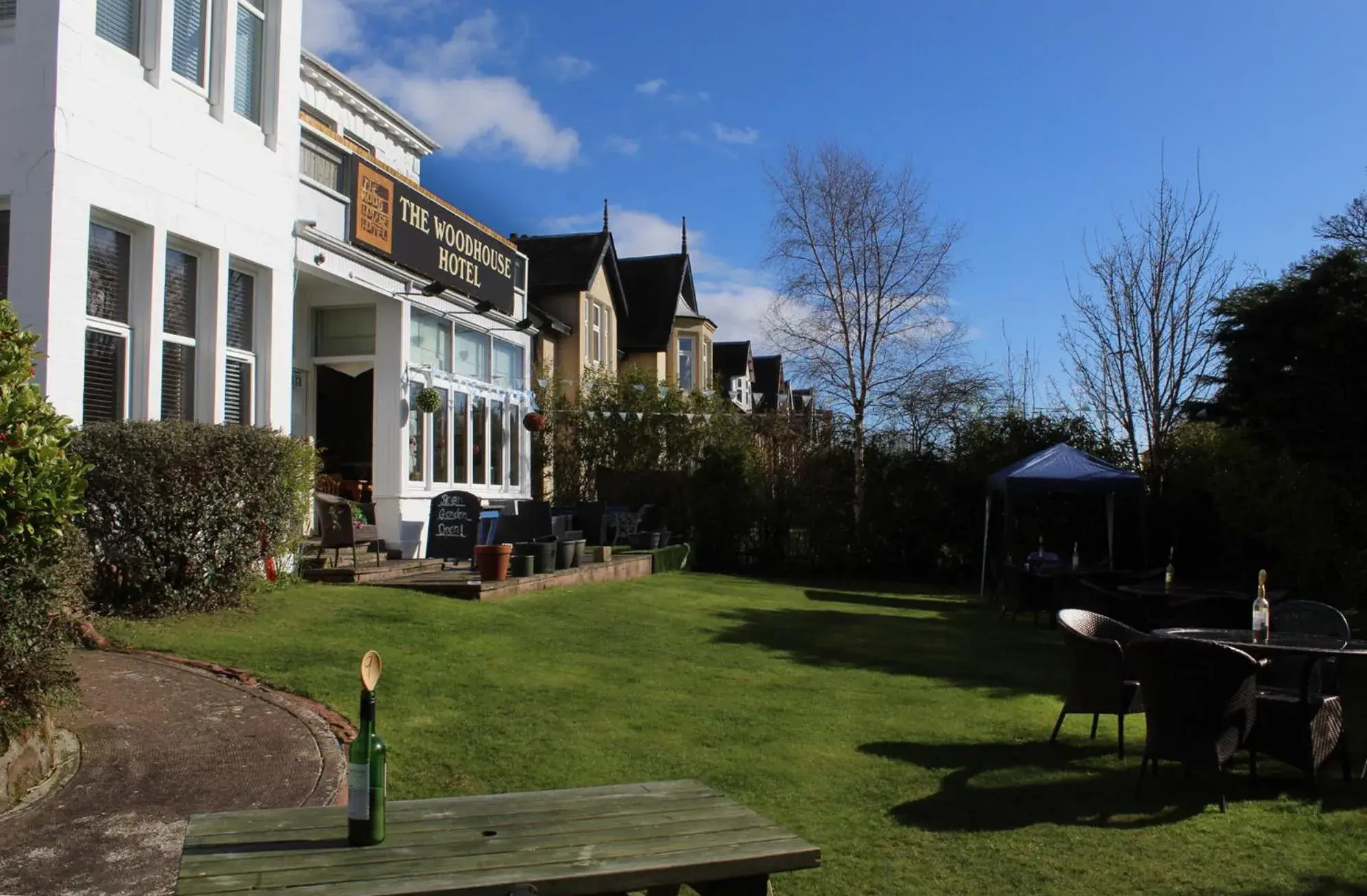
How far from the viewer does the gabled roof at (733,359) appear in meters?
52.1

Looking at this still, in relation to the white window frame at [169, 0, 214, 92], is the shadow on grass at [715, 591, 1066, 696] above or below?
below

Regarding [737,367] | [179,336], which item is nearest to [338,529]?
[179,336]

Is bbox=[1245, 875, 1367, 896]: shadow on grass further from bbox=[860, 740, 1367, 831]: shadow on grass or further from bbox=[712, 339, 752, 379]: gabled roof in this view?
bbox=[712, 339, 752, 379]: gabled roof

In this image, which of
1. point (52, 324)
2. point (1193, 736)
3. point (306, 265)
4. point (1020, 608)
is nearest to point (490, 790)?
point (1193, 736)

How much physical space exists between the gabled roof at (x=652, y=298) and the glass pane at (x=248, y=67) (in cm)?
2461

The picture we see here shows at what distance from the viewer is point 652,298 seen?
37.9 meters

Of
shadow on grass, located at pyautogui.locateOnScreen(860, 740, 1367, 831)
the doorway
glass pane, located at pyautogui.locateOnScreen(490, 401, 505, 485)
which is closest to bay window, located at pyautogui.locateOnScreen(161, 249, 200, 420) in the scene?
the doorway

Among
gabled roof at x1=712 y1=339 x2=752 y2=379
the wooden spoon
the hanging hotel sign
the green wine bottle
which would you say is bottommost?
the green wine bottle

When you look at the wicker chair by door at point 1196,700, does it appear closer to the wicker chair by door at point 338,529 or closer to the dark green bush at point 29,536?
the dark green bush at point 29,536

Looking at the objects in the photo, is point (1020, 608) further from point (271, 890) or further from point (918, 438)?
point (271, 890)

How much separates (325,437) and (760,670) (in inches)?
394

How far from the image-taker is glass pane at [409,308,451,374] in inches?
630

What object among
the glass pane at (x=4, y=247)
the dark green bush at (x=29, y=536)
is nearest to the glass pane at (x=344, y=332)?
the glass pane at (x=4, y=247)

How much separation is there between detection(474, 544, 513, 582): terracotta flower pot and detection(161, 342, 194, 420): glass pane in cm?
339
